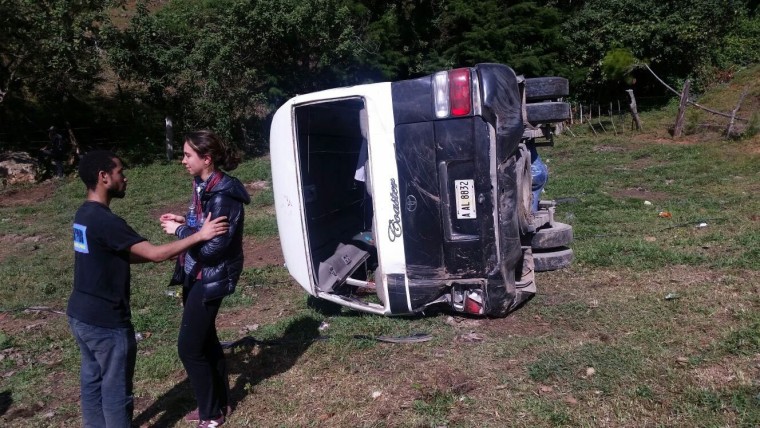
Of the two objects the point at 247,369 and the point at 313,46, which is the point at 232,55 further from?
the point at 247,369

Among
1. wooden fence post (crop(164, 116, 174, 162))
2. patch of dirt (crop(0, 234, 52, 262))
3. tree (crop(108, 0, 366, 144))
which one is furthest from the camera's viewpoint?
wooden fence post (crop(164, 116, 174, 162))

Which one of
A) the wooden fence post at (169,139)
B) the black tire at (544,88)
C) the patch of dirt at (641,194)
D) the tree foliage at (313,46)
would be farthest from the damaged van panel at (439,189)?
the wooden fence post at (169,139)

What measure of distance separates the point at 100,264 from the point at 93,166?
1.78ft

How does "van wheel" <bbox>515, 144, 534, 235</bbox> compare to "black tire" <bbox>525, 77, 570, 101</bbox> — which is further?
"black tire" <bbox>525, 77, 570, 101</bbox>

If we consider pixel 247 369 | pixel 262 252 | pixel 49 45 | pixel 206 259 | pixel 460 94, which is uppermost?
pixel 49 45

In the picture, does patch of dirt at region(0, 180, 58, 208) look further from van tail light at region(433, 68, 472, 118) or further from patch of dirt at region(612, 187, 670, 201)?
van tail light at region(433, 68, 472, 118)

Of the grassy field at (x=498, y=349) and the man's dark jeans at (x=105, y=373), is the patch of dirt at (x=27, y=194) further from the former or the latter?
the man's dark jeans at (x=105, y=373)

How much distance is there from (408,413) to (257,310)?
111 inches

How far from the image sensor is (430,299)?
4.89 m

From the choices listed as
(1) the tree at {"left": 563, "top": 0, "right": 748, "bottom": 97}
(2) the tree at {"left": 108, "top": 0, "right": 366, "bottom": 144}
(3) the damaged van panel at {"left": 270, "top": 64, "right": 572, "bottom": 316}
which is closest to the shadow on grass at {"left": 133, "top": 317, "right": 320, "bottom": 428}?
(3) the damaged van panel at {"left": 270, "top": 64, "right": 572, "bottom": 316}

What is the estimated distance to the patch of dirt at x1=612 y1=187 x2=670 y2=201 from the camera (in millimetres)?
9789

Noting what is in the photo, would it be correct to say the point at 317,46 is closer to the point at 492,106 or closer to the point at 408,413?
the point at 492,106

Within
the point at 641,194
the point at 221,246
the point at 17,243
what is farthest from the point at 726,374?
the point at 17,243

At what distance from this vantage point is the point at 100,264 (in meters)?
3.46
